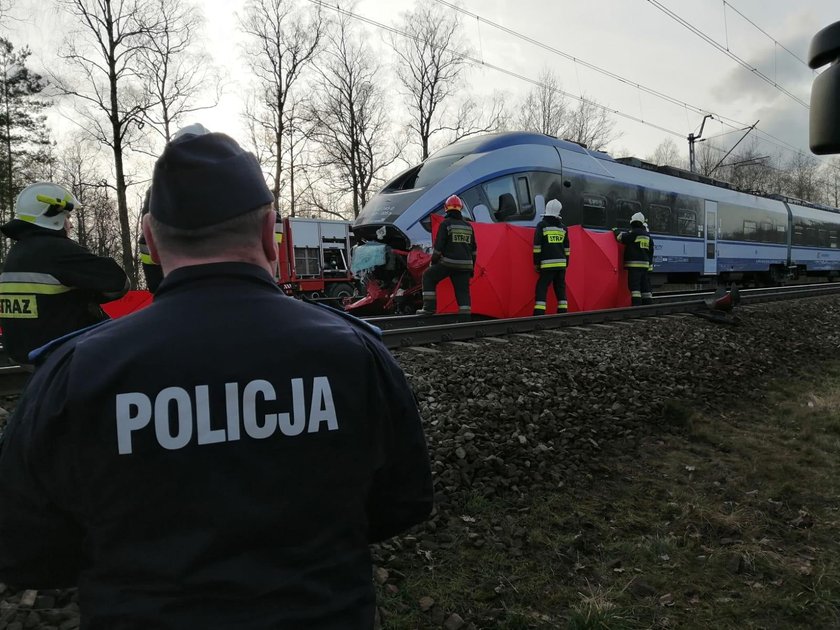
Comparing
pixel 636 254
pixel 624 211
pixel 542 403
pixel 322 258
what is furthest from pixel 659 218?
pixel 542 403

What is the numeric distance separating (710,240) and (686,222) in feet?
5.31

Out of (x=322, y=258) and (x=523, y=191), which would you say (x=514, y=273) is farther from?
(x=322, y=258)

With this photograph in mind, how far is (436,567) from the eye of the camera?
110 inches

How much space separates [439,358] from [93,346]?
4878 millimetres

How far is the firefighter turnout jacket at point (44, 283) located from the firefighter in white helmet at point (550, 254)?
260 inches

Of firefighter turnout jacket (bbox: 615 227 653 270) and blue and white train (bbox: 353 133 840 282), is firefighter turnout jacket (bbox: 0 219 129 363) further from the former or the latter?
firefighter turnout jacket (bbox: 615 227 653 270)

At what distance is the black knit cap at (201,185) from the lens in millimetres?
1127

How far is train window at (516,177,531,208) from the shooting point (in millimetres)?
11086

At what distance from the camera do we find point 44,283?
11.6 ft

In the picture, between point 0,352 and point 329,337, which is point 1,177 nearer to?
point 0,352

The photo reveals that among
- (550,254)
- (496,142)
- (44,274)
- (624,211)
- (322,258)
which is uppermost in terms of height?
(496,142)

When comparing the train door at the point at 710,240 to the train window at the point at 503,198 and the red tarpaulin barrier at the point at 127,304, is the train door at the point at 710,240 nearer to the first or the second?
the train window at the point at 503,198

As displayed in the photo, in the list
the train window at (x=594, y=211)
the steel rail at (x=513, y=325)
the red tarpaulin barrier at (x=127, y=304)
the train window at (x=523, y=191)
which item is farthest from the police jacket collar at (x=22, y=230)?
the train window at (x=594, y=211)

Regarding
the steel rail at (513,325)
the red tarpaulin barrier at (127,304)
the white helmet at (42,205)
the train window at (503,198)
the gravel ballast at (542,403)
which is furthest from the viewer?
the train window at (503,198)
